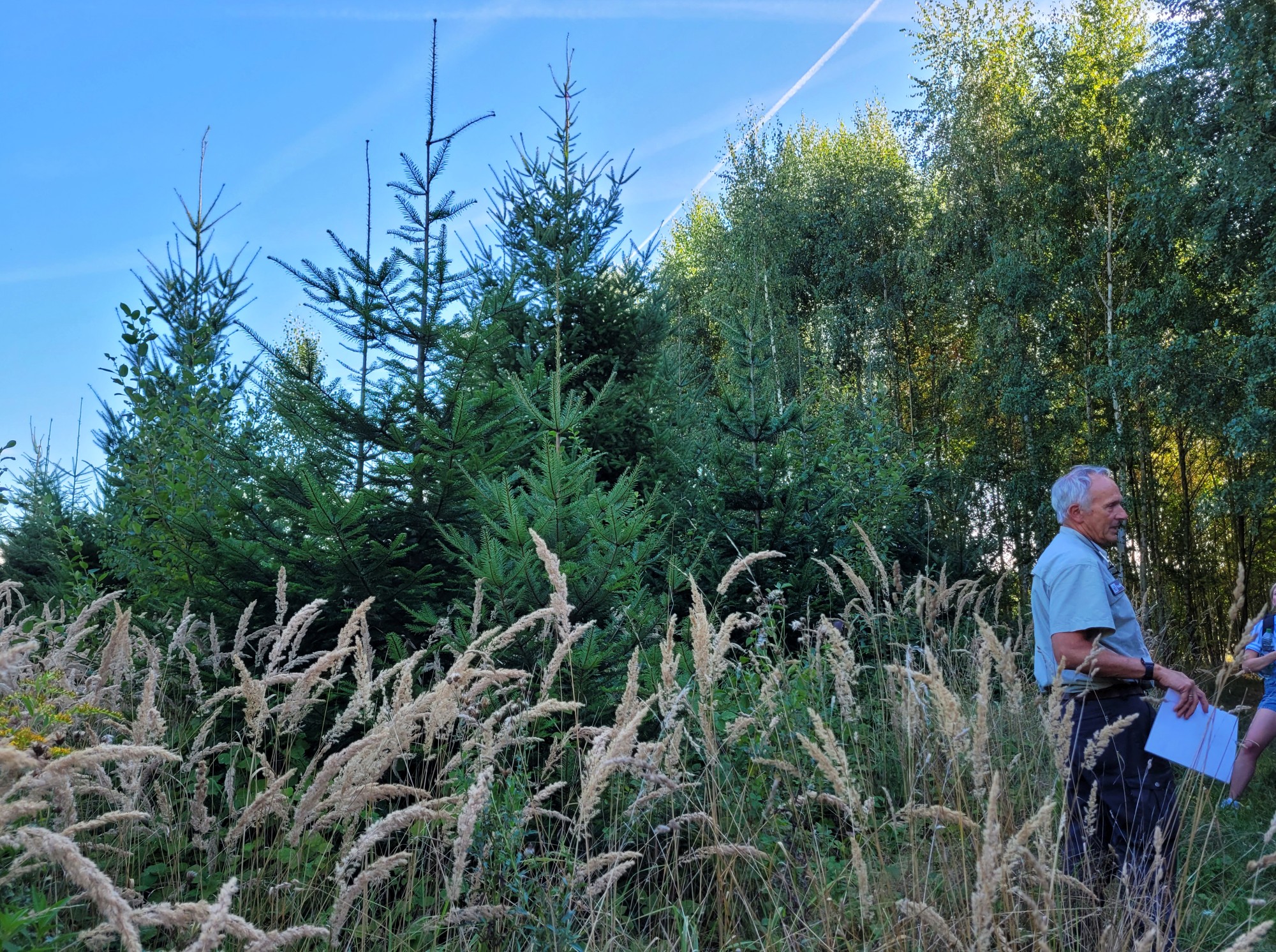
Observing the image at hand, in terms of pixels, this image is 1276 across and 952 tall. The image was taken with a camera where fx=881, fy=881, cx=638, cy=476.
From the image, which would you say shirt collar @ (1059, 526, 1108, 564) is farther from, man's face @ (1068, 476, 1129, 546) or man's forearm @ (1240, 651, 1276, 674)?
man's forearm @ (1240, 651, 1276, 674)

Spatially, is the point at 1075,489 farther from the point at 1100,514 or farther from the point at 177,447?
the point at 177,447

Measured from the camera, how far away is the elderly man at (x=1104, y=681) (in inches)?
114

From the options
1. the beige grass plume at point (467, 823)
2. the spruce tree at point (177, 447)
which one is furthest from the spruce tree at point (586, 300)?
the beige grass plume at point (467, 823)

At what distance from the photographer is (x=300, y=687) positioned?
2.14 m

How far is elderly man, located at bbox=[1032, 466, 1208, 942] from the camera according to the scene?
2.88 metres

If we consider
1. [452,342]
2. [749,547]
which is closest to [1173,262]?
[749,547]

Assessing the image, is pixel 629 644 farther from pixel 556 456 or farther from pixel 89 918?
pixel 89 918

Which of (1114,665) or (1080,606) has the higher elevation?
(1080,606)

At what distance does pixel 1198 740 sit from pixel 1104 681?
346mm

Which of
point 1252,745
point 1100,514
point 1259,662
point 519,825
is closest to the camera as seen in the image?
point 519,825

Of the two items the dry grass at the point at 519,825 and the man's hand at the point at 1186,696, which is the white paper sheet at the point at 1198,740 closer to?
the man's hand at the point at 1186,696

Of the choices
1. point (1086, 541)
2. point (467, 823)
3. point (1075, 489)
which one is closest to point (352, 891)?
point (467, 823)

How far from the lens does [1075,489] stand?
11.1ft

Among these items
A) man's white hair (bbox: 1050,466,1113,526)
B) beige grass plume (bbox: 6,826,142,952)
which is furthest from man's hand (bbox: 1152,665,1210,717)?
beige grass plume (bbox: 6,826,142,952)
